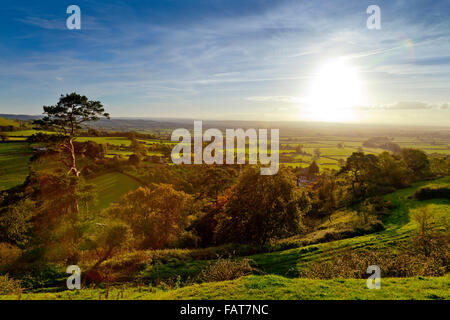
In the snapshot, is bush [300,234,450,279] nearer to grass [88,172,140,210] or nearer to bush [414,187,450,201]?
bush [414,187,450,201]

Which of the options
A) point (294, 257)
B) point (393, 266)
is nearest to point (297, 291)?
point (393, 266)

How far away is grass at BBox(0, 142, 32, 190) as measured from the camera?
35438 millimetres

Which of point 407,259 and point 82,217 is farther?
point 82,217

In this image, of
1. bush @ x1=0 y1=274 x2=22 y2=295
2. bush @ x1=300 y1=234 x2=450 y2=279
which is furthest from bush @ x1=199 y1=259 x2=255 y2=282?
bush @ x1=0 y1=274 x2=22 y2=295

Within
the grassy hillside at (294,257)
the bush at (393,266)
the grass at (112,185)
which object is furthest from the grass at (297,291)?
the grass at (112,185)

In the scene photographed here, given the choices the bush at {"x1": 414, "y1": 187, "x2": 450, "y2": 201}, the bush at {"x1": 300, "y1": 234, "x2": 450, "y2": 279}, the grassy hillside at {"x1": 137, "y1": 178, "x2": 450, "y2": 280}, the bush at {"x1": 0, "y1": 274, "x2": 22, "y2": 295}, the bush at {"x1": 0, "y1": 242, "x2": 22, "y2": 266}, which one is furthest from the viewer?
the bush at {"x1": 414, "y1": 187, "x2": 450, "y2": 201}

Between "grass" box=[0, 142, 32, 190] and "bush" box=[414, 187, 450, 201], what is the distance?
55.3 metres

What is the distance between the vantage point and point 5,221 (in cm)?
1623

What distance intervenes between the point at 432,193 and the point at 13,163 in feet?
218

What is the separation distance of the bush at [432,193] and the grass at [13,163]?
5528 cm

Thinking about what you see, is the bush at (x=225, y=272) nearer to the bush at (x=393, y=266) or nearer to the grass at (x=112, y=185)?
the bush at (x=393, y=266)
